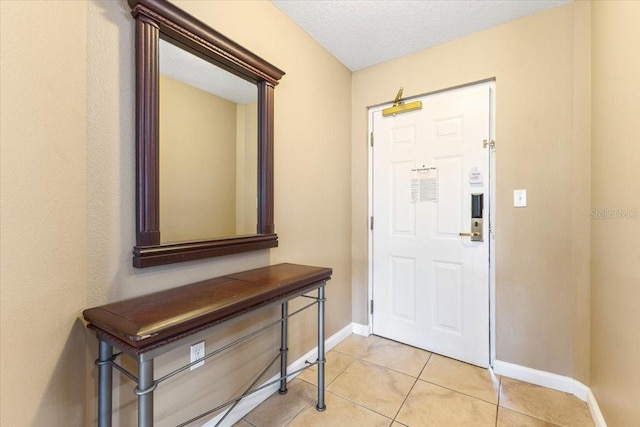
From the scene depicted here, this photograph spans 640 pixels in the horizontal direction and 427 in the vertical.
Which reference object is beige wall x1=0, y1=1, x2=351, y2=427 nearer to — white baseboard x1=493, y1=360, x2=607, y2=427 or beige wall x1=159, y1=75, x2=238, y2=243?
beige wall x1=159, y1=75, x2=238, y2=243

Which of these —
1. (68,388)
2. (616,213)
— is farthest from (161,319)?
(616,213)

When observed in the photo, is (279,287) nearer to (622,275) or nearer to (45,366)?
(45,366)

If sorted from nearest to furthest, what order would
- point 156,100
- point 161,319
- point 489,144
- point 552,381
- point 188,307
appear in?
1. point 161,319
2. point 188,307
3. point 156,100
4. point 552,381
5. point 489,144

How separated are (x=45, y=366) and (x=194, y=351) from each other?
531mm

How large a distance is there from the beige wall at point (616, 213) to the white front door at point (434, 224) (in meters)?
0.57

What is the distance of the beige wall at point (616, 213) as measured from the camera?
108cm

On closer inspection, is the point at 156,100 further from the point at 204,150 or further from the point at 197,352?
the point at 197,352

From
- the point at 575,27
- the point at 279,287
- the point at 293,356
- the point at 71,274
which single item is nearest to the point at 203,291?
the point at 279,287

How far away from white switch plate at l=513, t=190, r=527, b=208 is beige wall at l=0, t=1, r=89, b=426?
2.32 m

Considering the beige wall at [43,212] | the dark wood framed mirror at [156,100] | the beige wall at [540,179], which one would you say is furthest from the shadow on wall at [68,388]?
the beige wall at [540,179]

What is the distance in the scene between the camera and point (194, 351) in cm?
131

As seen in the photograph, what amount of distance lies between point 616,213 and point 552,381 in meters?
1.20

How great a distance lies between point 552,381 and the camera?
1787mm

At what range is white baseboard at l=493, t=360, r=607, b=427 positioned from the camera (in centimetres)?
158
